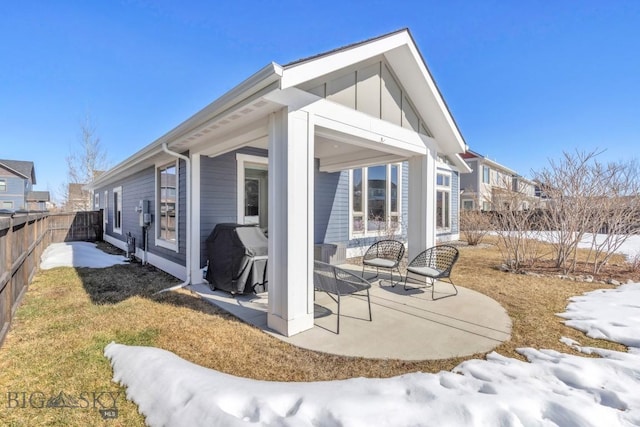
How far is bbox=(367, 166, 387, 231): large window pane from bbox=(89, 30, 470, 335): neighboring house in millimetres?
40

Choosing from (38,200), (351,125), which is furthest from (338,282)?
(38,200)

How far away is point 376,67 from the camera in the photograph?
4.59 m

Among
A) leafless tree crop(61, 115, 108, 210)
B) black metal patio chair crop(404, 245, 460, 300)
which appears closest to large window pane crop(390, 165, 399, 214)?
black metal patio chair crop(404, 245, 460, 300)

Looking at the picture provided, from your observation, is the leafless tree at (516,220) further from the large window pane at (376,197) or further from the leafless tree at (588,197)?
the large window pane at (376,197)

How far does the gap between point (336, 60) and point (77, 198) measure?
27.1 meters

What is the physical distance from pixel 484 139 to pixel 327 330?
24.7 meters

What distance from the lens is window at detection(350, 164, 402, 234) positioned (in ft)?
29.8

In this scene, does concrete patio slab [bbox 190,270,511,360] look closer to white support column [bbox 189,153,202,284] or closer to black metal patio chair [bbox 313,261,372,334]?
black metal patio chair [bbox 313,261,372,334]

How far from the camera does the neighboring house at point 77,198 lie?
22.0m

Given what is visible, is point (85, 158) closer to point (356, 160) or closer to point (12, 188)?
point (12, 188)

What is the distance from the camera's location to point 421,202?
5773mm

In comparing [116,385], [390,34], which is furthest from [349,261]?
[116,385]

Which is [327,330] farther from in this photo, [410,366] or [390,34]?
[390,34]

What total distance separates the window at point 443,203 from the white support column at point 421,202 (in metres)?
7.19
